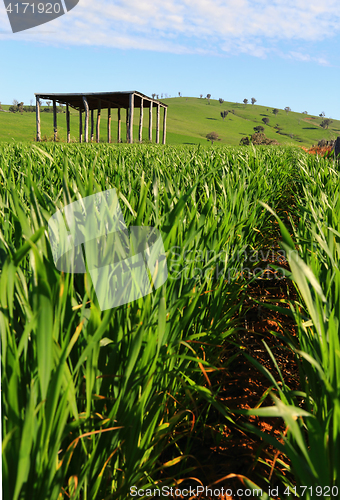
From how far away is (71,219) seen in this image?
0.90 meters

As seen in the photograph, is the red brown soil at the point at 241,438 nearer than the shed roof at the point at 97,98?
Yes

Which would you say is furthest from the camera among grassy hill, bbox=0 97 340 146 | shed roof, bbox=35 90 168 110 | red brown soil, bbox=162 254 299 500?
grassy hill, bbox=0 97 340 146

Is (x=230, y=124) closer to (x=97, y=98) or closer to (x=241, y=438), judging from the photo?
(x=97, y=98)

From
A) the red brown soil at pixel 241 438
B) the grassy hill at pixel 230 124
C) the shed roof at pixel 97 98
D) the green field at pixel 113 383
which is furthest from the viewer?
the grassy hill at pixel 230 124

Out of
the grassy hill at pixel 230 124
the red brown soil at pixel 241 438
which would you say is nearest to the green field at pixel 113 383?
the red brown soil at pixel 241 438

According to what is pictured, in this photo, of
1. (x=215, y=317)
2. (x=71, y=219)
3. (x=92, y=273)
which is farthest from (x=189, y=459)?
(x=71, y=219)

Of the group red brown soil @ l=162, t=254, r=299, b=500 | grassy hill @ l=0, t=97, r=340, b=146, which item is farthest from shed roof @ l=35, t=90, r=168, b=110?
grassy hill @ l=0, t=97, r=340, b=146

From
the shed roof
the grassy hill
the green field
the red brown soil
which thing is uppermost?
the grassy hill

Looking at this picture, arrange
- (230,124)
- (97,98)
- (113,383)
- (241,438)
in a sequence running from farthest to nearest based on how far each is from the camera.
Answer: (230,124), (97,98), (241,438), (113,383)

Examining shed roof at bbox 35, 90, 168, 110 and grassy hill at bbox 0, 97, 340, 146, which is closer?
shed roof at bbox 35, 90, 168, 110

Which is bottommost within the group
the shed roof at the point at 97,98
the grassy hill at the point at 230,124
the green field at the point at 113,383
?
the green field at the point at 113,383

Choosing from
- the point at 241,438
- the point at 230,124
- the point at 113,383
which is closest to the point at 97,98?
the point at 241,438

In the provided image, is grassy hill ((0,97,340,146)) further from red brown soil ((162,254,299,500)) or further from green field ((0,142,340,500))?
green field ((0,142,340,500))

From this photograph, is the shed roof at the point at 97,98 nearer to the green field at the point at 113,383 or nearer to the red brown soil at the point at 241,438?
the red brown soil at the point at 241,438
